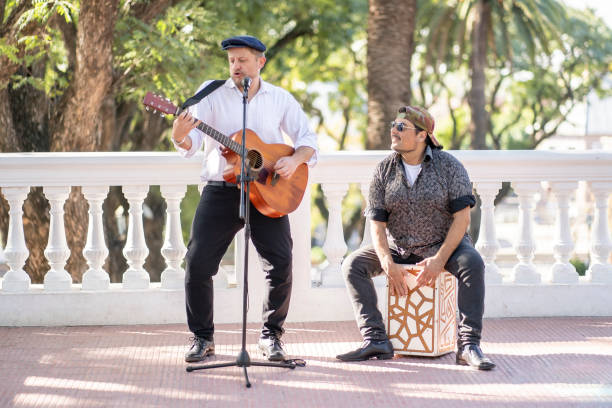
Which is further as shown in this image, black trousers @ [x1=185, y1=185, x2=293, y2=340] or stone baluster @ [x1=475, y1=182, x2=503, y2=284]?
stone baluster @ [x1=475, y1=182, x2=503, y2=284]

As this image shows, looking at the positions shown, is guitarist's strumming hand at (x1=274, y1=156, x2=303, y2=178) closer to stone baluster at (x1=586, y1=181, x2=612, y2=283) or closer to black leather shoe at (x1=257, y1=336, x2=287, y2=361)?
black leather shoe at (x1=257, y1=336, x2=287, y2=361)

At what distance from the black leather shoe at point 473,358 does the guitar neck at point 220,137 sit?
1781 mm

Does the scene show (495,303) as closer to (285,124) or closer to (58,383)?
(285,124)

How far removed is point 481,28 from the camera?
23.5m

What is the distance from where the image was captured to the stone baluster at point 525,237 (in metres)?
6.29

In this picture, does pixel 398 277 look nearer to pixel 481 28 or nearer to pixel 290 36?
pixel 290 36

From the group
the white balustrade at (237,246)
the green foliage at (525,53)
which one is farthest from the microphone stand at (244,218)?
the green foliage at (525,53)

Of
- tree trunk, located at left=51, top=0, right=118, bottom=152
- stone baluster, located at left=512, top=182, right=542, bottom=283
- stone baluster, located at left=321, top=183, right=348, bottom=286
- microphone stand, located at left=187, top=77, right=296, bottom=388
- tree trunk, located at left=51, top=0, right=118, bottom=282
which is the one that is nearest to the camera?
microphone stand, located at left=187, top=77, right=296, bottom=388

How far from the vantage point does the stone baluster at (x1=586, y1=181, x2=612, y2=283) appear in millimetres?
6332

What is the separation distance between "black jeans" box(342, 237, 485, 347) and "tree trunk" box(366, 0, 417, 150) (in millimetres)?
5382

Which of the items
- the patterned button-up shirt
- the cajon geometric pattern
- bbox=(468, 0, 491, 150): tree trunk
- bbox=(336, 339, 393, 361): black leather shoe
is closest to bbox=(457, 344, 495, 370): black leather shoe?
the cajon geometric pattern

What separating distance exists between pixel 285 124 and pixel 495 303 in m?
2.27

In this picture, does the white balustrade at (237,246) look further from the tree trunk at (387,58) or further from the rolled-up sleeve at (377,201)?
the tree trunk at (387,58)

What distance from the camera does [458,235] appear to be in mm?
5094
